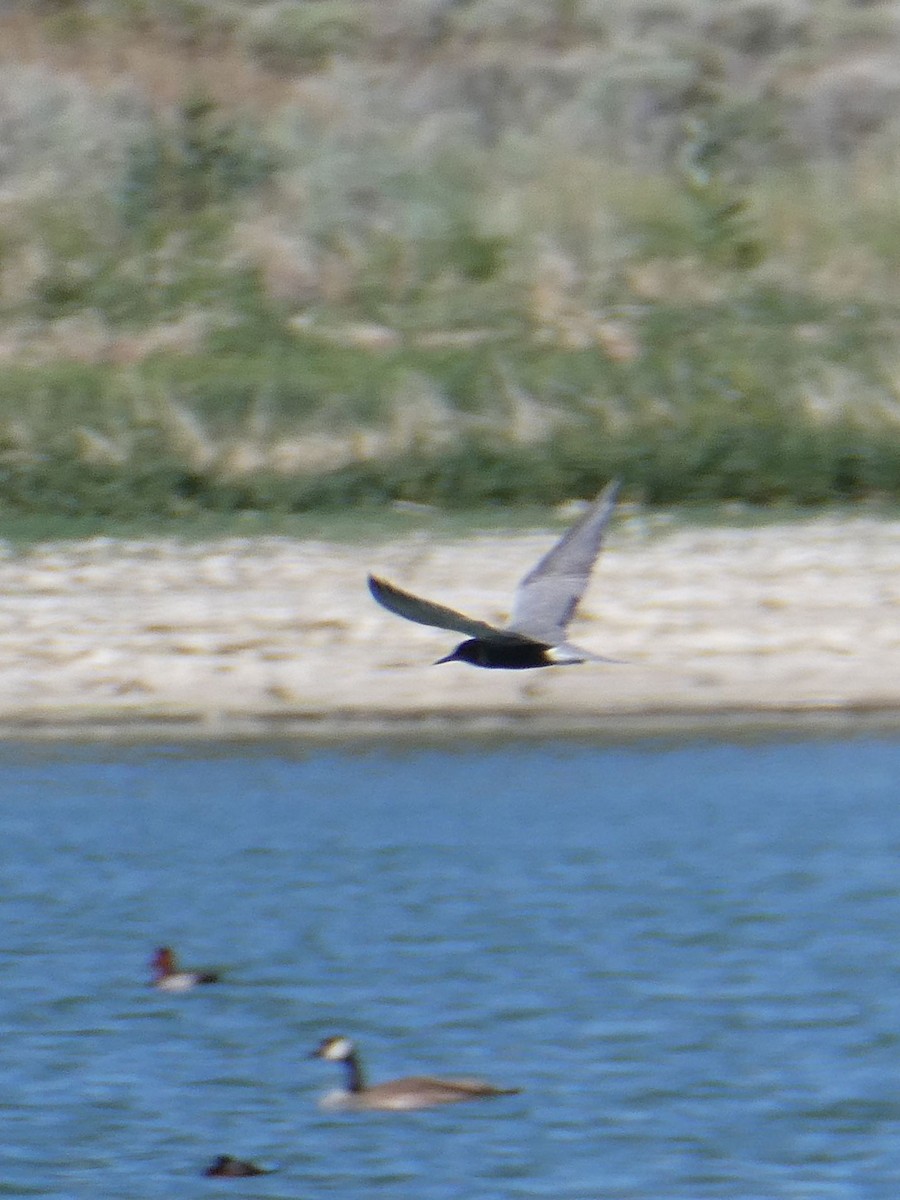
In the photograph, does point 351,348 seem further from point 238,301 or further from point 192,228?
point 192,228

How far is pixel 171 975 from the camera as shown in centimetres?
911

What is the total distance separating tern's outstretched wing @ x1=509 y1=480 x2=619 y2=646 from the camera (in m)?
7.89

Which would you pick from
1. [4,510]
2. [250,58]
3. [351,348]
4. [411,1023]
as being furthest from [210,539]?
[250,58]

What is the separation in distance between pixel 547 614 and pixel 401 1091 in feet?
4.62

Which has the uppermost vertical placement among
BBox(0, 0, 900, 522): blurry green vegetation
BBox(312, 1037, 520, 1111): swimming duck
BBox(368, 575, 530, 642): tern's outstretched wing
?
BBox(0, 0, 900, 522): blurry green vegetation

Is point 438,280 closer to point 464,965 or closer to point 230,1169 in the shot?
point 464,965

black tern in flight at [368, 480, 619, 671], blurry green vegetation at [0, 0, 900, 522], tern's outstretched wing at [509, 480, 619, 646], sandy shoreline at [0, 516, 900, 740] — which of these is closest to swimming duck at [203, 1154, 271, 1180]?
black tern in flight at [368, 480, 619, 671]

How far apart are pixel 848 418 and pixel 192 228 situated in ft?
20.8

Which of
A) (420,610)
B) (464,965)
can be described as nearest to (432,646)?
(464,965)

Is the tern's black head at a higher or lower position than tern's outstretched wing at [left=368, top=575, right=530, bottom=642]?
lower

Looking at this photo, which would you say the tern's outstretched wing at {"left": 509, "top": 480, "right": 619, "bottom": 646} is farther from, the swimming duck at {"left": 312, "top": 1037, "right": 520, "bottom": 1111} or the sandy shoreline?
the sandy shoreline

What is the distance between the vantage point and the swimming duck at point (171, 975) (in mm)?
9102

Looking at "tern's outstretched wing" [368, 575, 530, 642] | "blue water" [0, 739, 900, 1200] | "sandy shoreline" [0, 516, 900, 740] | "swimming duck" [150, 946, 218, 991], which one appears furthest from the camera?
"sandy shoreline" [0, 516, 900, 740]

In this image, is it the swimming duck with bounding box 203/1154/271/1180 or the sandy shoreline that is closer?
the swimming duck with bounding box 203/1154/271/1180
